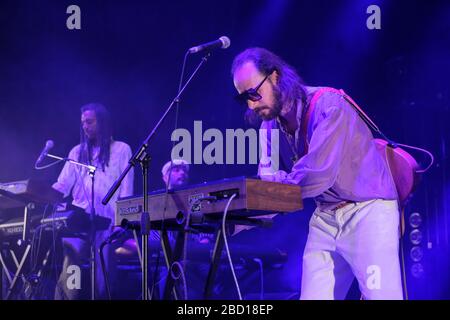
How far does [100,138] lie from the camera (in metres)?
6.15

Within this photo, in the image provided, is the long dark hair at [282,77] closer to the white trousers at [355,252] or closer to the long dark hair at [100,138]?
the white trousers at [355,252]

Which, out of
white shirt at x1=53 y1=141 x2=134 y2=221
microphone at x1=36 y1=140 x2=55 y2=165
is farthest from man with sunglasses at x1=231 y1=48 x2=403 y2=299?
microphone at x1=36 y1=140 x2=55 y2=165

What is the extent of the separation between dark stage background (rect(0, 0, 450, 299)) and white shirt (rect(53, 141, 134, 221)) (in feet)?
0.85

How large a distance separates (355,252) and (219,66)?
3.57m

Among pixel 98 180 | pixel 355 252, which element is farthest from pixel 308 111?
pixel 98 180

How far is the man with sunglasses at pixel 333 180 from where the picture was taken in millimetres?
2928

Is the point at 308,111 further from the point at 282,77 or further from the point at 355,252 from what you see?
the point at 355,252

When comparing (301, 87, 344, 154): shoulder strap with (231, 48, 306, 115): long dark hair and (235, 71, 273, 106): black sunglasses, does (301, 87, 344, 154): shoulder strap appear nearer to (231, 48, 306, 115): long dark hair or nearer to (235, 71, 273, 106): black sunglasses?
(231, 48, 306, 115): long dark hair

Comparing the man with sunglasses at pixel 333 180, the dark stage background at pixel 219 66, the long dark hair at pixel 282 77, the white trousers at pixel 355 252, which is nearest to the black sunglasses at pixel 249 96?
the man with sunglasses at pixel 333 180

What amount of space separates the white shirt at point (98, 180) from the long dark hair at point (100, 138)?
0.15 feet

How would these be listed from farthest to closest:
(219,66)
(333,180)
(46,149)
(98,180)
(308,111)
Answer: (219,66)
(98,180)
(46,149)
(308,111)
(333,180)

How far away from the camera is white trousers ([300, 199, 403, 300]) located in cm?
296

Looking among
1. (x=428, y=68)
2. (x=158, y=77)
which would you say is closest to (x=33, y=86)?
(x=158, y=77)

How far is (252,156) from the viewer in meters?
5.89
